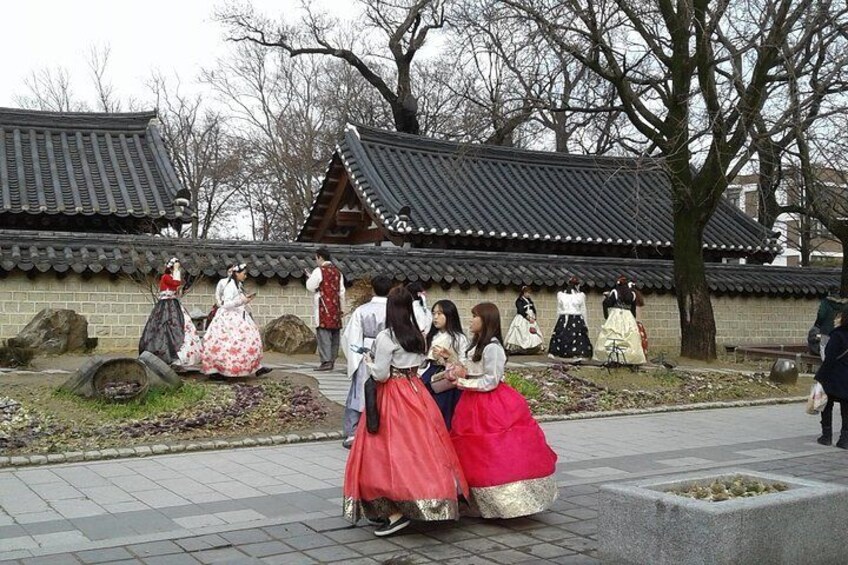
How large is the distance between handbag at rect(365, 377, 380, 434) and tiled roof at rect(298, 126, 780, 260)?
1455 cm

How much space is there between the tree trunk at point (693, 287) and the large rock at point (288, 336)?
816 centimetres

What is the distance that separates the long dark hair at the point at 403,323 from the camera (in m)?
6.78

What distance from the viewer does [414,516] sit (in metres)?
6.38

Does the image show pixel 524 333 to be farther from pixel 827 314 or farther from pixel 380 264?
pixel 827 314

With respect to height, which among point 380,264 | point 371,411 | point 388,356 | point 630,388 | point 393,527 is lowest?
point 630,388

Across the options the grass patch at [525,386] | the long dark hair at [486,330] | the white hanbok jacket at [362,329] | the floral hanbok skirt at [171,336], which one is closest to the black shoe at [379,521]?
the long dark hair at [486,330]

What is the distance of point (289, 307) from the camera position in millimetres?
19250

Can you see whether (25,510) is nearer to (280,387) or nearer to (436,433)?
(436,433)

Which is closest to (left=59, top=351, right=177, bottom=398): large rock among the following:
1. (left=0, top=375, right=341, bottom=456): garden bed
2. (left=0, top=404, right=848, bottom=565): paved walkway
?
(left=0, top=375, right=341, bottom=456): garden bed

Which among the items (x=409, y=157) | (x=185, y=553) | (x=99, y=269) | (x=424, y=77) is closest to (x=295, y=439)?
(x=185, y=553)

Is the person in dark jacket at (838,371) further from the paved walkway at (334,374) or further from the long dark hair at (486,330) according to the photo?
the paved walkway at (334,374)

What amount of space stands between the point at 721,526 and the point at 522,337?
51.1 ft

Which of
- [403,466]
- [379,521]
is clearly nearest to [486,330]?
[403,466]

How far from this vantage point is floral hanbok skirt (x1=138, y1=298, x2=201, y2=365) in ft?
44.1
